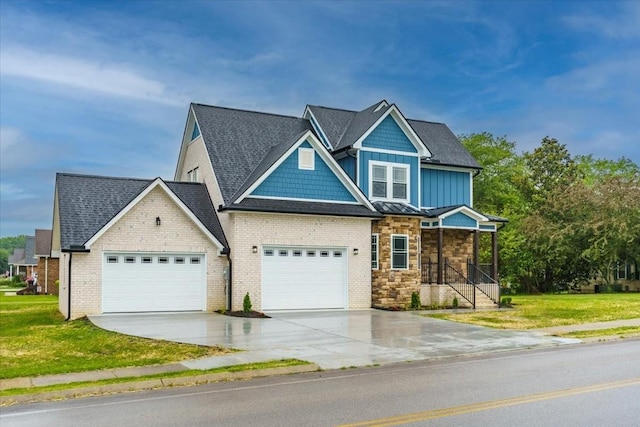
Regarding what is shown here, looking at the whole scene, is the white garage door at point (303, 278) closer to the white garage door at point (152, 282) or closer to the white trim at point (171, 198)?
the white trim at point (171, 198)

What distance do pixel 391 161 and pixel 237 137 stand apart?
22.1 ft

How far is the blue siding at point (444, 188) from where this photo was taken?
29.6 meters

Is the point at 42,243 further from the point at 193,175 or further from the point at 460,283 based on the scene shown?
the point at 460,283

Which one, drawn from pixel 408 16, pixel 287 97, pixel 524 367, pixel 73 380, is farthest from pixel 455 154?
pixel 73 380

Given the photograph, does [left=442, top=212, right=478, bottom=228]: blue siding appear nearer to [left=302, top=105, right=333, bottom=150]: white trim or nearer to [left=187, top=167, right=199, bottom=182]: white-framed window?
[left=302, top=105, right=333, bottom=150]: white trim

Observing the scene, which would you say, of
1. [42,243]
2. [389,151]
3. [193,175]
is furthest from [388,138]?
[42,243]

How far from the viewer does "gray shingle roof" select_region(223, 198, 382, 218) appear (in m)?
23.3

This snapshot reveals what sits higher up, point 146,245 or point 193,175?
point 193,175

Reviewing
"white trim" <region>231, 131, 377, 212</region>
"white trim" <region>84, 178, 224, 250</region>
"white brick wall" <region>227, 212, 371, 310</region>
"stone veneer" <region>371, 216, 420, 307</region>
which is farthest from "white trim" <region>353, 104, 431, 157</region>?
"white trim" <region>84, 178, 224, 250</region>

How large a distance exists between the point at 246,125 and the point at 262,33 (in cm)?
547

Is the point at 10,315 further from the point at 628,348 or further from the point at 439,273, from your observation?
the point at 628,348

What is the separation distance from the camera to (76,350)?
14.4m

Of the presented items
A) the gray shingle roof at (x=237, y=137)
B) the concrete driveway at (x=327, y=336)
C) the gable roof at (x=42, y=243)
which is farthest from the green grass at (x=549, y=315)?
the gable roof at (x=42, y=243)

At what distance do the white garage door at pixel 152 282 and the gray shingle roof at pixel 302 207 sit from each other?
2.64m
